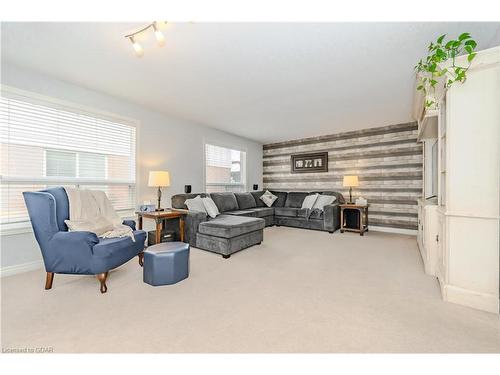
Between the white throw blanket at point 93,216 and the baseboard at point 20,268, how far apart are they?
Result: 1.05 m

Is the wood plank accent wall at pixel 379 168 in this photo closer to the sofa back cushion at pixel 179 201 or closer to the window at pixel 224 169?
the window at pixel 224 169

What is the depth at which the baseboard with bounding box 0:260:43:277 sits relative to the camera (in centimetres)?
255

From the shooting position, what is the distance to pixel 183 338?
1.49m

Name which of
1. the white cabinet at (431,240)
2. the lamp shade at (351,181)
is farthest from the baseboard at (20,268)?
the lamp shade at (351,181)

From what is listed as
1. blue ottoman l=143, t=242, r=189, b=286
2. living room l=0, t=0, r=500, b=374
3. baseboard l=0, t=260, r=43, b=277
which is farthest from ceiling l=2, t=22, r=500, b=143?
baseboard l=0, t=260, r=43, b=277

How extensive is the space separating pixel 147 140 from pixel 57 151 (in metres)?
1.33

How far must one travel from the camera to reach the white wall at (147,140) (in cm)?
268

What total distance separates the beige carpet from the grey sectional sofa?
0.54m

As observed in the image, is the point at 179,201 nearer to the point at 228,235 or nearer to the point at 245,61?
the point at 228,235

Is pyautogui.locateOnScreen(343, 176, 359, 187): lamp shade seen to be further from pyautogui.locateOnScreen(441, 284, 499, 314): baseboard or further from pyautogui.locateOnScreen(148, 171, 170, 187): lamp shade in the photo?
pyautogui.locateOnScreen(148, 171, 170, 187): lamp shade

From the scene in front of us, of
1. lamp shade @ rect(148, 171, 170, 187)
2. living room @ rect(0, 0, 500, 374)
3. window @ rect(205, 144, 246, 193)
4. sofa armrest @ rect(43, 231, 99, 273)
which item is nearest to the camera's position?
living room @ rect(0, 0, 500, 374)

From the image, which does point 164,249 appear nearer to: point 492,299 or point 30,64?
point 30,64
